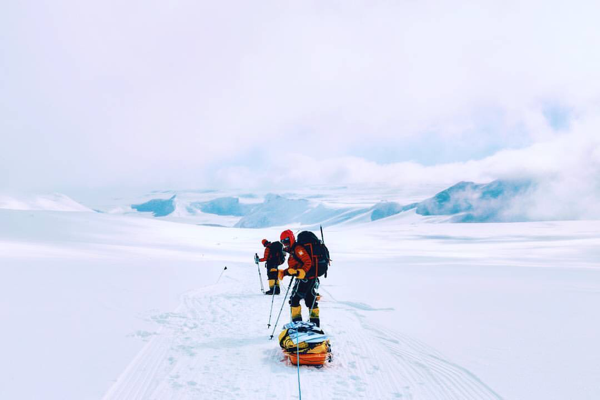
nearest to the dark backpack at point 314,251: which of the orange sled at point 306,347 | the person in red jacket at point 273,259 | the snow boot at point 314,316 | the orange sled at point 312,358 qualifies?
Result: the snow boot at point 314,316

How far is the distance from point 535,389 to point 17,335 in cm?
805

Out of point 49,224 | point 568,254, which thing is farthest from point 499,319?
point 49,224

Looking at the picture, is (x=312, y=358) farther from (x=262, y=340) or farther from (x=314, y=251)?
(x=314, y=251)

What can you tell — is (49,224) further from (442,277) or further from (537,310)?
(537,310)

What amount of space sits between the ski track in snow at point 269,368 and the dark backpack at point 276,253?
152 inches

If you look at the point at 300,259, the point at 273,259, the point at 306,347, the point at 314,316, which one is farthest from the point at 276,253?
the point at 306,347

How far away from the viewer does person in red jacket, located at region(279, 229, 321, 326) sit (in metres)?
6.63

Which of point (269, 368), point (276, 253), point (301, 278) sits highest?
point (276, 253)

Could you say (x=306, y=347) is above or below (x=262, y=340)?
above

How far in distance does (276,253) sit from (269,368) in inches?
260

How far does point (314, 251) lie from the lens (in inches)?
265

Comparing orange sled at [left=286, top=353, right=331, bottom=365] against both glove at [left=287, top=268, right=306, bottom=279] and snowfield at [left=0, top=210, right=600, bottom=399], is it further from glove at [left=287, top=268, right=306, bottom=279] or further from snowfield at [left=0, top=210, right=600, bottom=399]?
glove at [left=287, top=268, right=306, bottom=279]

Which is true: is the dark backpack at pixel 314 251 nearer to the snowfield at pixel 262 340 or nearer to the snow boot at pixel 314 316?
the snow boot at pixel 314 316

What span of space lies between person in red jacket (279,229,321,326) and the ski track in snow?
75cm
